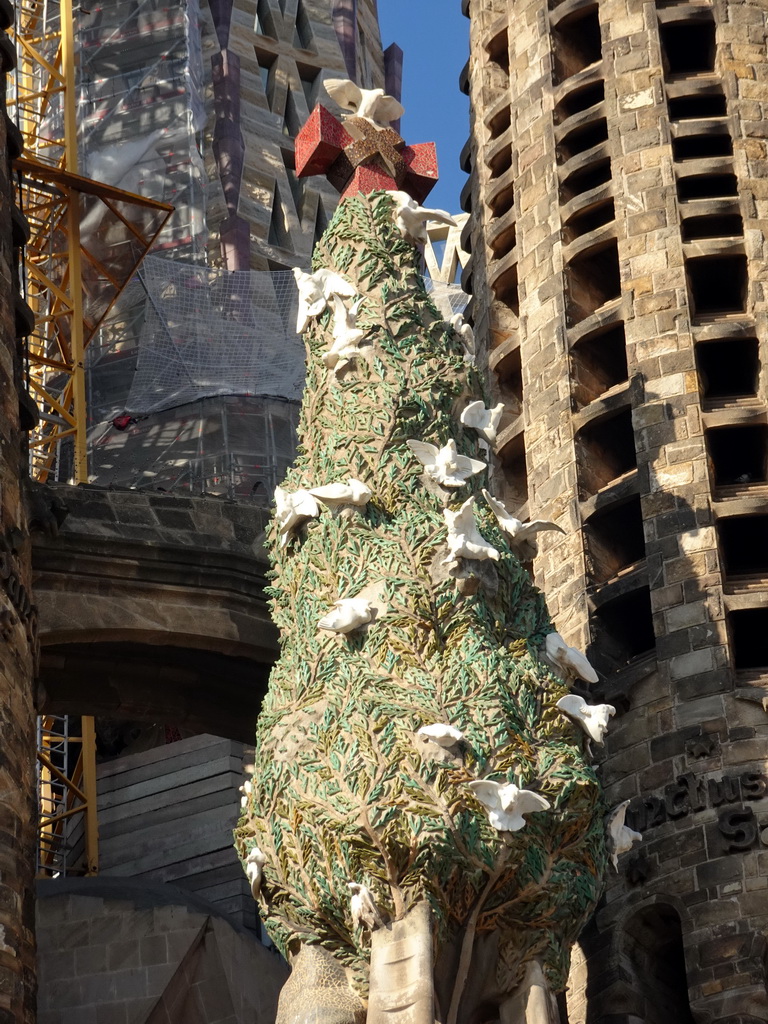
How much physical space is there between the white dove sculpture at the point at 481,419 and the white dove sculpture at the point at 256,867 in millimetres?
3851

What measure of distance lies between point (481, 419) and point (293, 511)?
1752mm

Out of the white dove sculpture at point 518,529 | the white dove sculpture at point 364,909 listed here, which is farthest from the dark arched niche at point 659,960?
the white dove sculpture at point 364,909

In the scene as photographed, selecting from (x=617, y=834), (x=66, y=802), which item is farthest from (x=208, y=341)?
(x=617, y=834)

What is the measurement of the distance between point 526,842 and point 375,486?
3.08m

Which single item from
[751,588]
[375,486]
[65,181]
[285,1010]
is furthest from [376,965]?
[65,181]

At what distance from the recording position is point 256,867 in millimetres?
20547

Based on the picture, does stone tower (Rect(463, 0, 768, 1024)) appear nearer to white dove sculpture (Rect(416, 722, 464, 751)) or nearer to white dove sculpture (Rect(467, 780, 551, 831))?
white dove sculpture (Rect(467, 780, 551, 831))

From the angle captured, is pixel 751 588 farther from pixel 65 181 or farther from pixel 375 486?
pixel 65 181

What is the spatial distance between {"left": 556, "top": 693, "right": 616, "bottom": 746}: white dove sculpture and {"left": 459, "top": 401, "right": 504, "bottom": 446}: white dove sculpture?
8.64 feet

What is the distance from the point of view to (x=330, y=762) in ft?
66.3

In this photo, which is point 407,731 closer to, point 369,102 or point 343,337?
point 343,337

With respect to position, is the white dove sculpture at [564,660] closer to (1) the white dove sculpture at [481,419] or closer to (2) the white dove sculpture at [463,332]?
(1) the white dove sculpture at [481,419]

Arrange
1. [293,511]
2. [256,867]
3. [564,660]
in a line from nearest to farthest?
[256,867]
[564,660]
[293,511]

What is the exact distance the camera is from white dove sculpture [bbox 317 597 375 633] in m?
20.8
